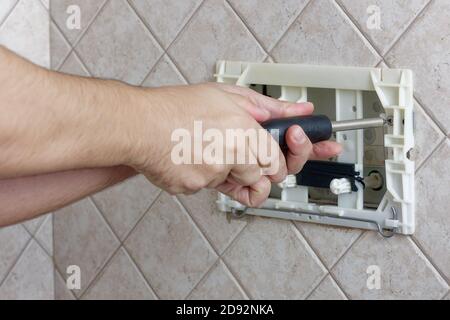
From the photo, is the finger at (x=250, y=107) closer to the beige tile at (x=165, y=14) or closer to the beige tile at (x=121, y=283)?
the beige tile at (x=165, y=14)

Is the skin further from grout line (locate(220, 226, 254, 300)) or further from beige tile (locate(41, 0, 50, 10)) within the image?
beige tile (locate(41, 0, 50, 10))

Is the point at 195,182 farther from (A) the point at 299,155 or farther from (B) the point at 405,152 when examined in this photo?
(B) the point at 405,152

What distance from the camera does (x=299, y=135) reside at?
2.49ft

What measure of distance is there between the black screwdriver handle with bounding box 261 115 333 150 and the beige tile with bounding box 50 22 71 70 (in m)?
0.57

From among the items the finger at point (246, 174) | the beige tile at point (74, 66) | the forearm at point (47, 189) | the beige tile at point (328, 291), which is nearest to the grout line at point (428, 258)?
the beige tile at point (328, 291)

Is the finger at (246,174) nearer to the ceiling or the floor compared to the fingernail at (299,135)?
nearer to the floor

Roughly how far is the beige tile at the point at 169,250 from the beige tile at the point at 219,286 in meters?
0.01

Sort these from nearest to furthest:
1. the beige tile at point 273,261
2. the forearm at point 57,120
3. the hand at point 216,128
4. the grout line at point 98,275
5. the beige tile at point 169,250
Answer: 1. the forearm at point 57,120
2. the hand at point 216,128
3. the beige tile at point 273,261
4. the beige tile at point 169,250
5. the grout line at point 98,275

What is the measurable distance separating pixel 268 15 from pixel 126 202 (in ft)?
1.26

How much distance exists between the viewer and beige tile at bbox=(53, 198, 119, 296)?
125 cm

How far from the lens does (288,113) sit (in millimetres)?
819

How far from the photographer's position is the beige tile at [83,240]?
4.09 ft

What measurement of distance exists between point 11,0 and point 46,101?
2.28 ft
